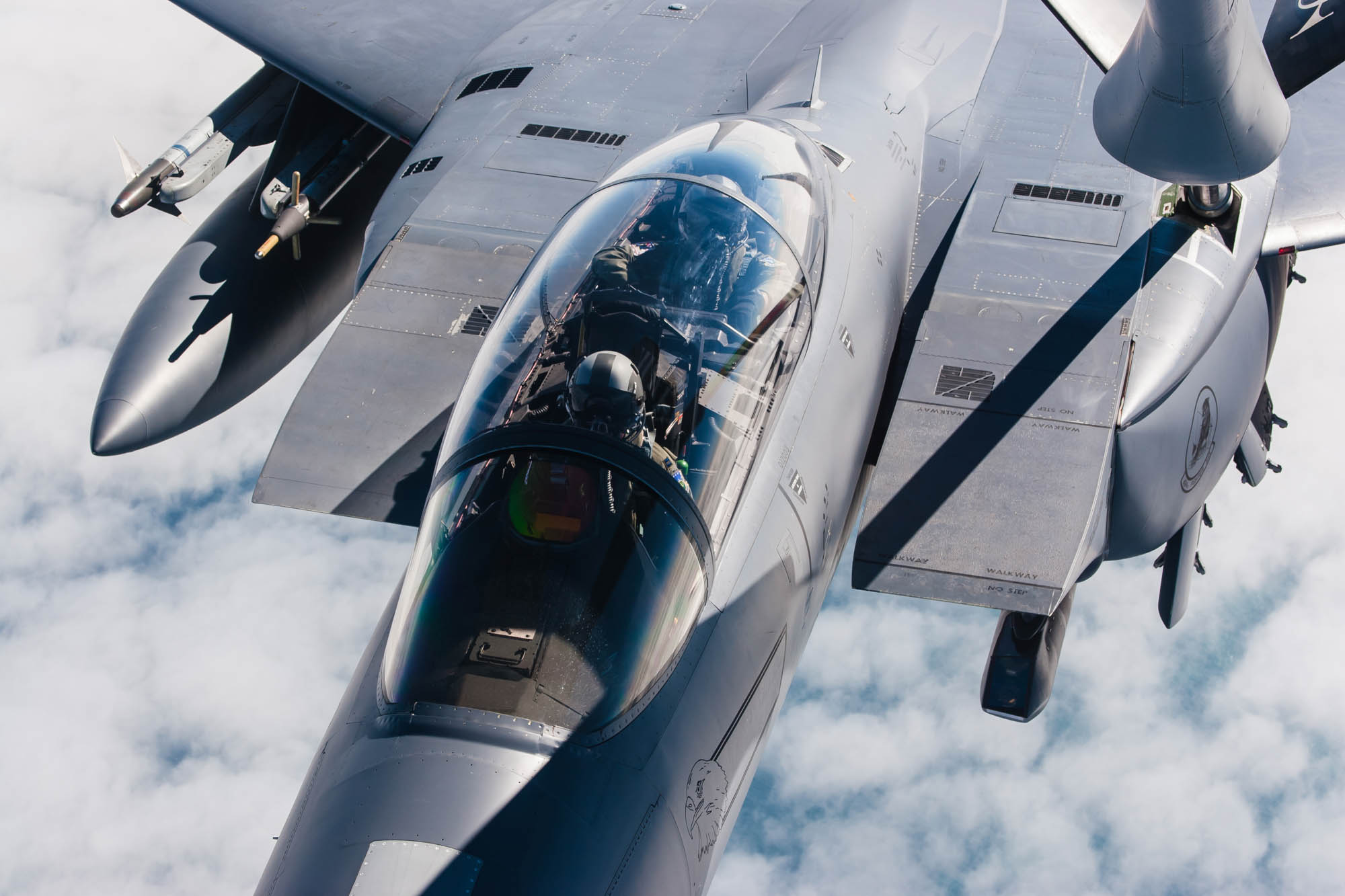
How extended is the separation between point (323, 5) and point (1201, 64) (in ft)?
31.0

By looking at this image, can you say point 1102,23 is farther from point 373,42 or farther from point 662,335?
point 373,42

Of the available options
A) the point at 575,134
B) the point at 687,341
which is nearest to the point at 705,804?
the point at 687,341

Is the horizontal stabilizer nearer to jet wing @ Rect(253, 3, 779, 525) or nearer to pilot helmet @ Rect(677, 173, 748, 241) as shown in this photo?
pilot helmet @ Rect(677, 173, 748, 241)

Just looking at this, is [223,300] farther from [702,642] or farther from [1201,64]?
[1201,64]

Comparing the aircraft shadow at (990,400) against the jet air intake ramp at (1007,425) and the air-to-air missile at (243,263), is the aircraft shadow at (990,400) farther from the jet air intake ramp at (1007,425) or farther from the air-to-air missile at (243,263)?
the air-to-air missile at (243,263)

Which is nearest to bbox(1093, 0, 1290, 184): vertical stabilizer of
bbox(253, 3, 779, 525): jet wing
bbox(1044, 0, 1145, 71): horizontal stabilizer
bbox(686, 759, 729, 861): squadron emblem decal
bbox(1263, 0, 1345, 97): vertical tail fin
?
bbox(1044, 0, 1145, 71): horizontal stabilizer

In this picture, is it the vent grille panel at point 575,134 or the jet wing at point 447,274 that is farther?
the vent grille panel at point 575,134

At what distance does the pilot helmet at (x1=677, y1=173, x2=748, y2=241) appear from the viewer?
6602mm

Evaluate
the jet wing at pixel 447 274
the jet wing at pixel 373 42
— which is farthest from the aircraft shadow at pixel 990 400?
the jet wing at pixel 373 42

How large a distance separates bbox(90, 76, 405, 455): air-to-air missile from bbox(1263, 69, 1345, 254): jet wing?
26.3 ft

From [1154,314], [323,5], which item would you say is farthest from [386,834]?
[323,5]

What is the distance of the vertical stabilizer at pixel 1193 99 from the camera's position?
5391 mm

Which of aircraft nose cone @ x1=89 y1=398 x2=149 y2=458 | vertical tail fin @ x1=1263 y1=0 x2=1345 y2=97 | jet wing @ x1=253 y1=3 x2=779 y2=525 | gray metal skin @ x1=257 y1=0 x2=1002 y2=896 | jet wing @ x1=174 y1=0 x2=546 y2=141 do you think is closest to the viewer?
gray metal skin @ x1=257 y1=0 x2=1002 y2=896

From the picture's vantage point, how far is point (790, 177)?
7.38 metres
